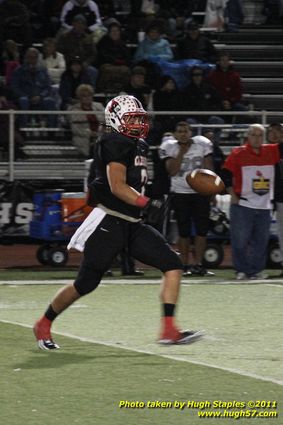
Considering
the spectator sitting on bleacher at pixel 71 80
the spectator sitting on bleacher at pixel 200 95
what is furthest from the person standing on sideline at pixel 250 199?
the spectator sitting on bleacher at pixel 71 80

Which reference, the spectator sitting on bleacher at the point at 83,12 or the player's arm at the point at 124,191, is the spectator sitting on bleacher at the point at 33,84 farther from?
the player's arm at the point at 124,191

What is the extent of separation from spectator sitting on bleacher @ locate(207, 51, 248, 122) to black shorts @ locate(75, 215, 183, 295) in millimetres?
10486

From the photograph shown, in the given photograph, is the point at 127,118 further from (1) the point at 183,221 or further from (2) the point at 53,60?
(2) the point at 53,60

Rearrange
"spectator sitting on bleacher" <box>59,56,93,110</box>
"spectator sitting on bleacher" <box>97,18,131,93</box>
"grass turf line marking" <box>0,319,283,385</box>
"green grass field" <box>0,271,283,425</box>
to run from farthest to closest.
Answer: "spectator sitting on bleacher" <box>97,18,131,93</box>, "spectator sitting on bleacher" <box>59,56,93,110</box>, "grass turf line marking" <box>0,319,283,385</box>, "green grass field" <box>0,271,283,425</box>

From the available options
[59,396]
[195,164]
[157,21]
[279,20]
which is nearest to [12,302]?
[195,164]

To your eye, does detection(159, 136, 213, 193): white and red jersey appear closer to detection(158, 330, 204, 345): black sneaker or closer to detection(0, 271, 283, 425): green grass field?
detection(0, 271, 283, 425): green grass field

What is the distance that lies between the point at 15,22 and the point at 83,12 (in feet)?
3.58

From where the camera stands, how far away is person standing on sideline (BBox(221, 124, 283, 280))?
14.7 m

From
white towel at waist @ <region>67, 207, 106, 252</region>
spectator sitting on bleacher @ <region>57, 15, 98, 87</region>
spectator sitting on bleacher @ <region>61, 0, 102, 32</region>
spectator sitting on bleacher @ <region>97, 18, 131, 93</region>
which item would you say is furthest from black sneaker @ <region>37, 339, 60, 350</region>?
spectator sitting on bleacher @ <region>61, 0, 102, 32</region>

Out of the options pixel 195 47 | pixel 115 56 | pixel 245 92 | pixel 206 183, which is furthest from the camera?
pixel 245 92

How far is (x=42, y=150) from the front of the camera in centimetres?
1789

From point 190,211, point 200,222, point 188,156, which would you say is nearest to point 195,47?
point 188,156

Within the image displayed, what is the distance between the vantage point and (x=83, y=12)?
21328 millimetres

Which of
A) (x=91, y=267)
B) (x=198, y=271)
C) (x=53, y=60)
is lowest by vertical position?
(x=198, y=271)
